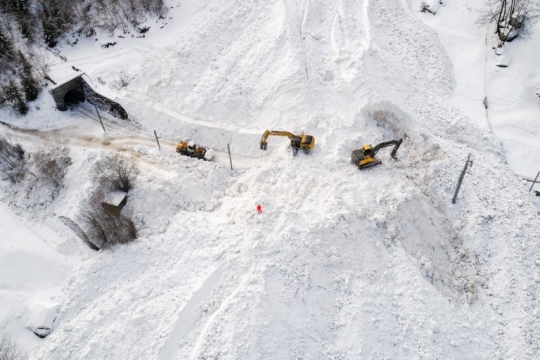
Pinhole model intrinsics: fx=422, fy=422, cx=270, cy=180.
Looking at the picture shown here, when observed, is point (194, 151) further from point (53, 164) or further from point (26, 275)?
point (26, 275)

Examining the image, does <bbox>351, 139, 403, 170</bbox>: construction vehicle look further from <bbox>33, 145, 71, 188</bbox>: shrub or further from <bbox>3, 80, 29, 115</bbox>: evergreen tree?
<bbox>3, 80, 29, 115</bbox>: evergreen tree

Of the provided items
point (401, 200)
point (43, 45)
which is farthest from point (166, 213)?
point (43, 45)

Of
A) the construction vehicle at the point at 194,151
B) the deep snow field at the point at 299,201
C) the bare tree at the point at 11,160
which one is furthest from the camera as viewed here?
the bare tree at the point at 11,160

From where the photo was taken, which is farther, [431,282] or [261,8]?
[261,8]

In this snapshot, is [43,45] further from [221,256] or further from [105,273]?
[221,256]

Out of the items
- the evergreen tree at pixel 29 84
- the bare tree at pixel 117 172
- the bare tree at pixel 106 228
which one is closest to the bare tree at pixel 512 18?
the bare tree at pixel 117 172

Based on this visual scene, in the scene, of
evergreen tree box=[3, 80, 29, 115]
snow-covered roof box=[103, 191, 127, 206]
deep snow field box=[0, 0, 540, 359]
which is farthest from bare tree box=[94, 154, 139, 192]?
evergreen tree box=[3, 80, 29, 115]

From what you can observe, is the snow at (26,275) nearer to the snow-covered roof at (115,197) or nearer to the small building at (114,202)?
the small building at (114,202)
